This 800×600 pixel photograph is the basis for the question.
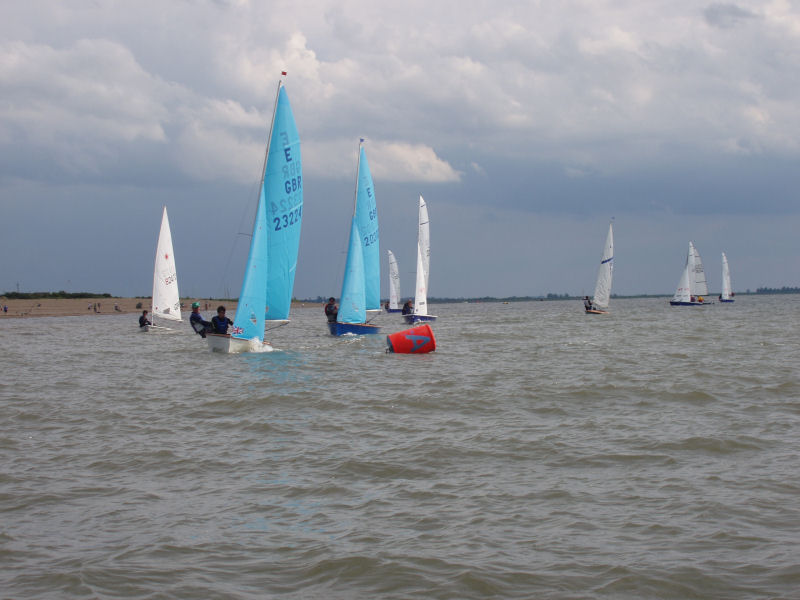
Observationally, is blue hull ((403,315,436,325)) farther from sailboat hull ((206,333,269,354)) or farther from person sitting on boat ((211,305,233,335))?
sailboat hull ((206,333,269,354))

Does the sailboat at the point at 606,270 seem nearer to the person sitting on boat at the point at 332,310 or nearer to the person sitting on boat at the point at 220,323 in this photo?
the person sitting on boat at the point at 332,310

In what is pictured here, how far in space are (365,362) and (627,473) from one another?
1290cm

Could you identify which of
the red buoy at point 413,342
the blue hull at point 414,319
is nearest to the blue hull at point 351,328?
the red buoy at point 413,342

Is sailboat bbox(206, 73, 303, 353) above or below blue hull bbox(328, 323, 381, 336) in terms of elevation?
above

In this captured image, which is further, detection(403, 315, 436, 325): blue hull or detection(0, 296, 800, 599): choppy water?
detection(403, 315, 436, 325): blue hull

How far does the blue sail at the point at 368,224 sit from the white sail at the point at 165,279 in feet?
41.3

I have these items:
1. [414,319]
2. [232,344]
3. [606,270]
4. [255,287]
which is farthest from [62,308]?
[255,287]

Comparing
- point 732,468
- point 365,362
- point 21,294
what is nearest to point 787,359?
point 365,362

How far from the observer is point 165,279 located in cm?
3959

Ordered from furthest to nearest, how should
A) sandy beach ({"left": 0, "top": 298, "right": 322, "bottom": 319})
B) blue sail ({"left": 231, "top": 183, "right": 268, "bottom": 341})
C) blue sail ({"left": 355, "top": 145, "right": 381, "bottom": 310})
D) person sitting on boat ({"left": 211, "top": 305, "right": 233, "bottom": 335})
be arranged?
sandy beach ({"left": 0, "top": 298, "right": 322, "bottom": 319}), blue sail ({"left": 355, "top": 145, "right": 381, "bottom": 310}), person sitting on boat ({"left": 211, "top": 305, "right": 233, "bottom": 335}), blue sail ({"left": 231, "top": 183, "right": 268, "bottom": 341})

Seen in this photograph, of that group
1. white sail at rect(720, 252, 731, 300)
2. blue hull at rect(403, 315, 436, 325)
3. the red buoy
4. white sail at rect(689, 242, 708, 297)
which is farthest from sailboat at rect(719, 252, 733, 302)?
the red buoy

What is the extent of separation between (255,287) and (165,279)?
20.6 metres

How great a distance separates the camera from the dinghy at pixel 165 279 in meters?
39.4

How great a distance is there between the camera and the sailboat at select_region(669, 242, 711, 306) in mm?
82919
